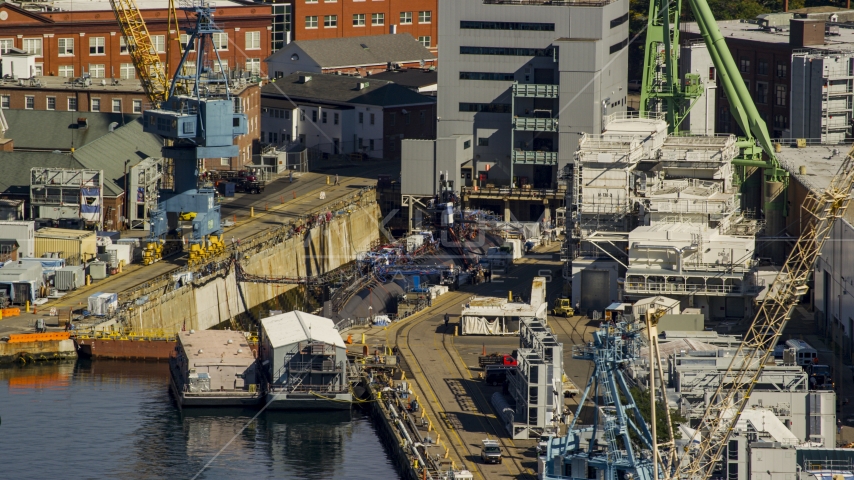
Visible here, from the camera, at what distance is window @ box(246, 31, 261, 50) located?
7451 inches

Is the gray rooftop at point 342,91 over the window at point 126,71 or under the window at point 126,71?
under

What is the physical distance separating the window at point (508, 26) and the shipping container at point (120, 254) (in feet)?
127

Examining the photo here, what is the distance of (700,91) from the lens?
143 m

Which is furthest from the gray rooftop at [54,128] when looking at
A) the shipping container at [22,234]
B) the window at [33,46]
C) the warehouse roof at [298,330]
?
the warehouse roof at [298,330]

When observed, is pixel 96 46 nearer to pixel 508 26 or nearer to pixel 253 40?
pixel 253 40

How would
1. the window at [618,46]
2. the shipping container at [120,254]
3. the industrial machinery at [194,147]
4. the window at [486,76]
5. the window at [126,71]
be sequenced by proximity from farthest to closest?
the window at [126,71] → the window at [618,46] → the window at [486,76] → the industrial machinery at [194,147] → the shipping container at [120,254]

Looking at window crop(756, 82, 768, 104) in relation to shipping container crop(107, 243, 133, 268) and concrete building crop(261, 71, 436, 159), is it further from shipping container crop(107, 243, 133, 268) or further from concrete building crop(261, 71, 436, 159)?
shipping container crop(107, 243, 133, 268)

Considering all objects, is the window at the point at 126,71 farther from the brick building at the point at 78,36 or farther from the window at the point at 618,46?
the window at the point at 618,46

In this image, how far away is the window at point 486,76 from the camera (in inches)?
6024

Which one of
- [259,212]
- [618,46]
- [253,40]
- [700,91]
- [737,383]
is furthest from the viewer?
[253,40]

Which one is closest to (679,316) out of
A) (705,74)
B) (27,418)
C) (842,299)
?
(842,299)

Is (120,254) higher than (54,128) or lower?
lower

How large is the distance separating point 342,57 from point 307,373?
92.1 meters

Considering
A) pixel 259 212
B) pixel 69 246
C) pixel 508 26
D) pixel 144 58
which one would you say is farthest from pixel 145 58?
pixel 508 26
